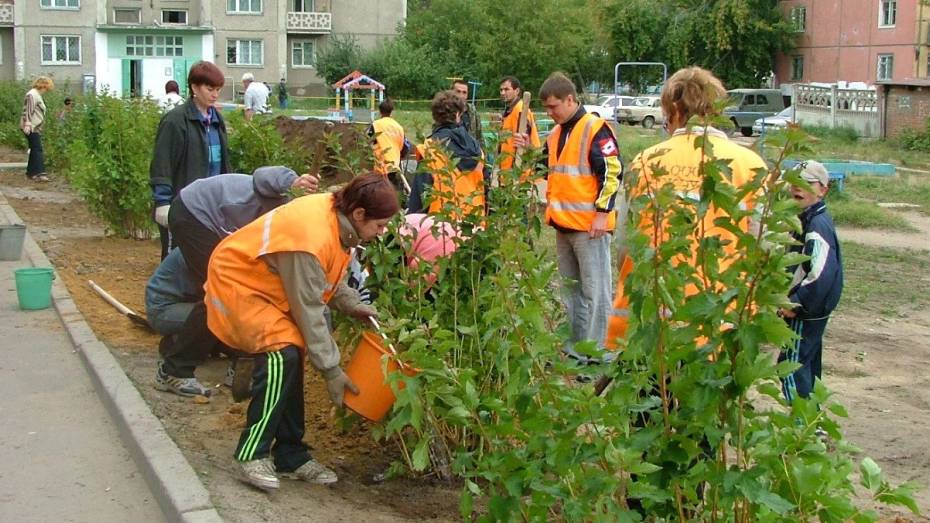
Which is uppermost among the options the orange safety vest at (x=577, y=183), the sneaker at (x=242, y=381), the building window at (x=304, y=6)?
the building window at (x=304, y=6)

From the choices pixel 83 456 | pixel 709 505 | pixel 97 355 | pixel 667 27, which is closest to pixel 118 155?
pixel 97 355

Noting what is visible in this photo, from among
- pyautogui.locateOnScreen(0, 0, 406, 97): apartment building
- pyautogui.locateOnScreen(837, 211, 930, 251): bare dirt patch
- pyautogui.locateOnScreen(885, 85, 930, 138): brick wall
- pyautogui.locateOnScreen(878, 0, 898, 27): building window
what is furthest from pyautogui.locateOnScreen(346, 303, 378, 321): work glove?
pyautogui.locateOnScreen(0, 0, 406, 97): apartment building

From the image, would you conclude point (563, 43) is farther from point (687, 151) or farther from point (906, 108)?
point (687, 151)

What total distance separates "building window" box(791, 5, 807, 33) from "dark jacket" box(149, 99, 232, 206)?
54.6 m

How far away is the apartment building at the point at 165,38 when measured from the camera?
64438 mm

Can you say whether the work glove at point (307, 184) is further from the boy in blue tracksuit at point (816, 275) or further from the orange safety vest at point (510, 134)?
the boy in blue tracksuit at point (816, 275)

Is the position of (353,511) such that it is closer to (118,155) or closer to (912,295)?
(912,295)

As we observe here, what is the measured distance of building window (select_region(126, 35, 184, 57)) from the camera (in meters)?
65.6

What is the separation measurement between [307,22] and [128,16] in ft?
33.0

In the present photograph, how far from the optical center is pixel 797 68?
196 feet

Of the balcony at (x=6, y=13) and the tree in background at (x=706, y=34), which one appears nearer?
the tree in background at (x=706, y=34)

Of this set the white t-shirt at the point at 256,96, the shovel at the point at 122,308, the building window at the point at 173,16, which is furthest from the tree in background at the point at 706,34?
the shovel at the point at 122,308

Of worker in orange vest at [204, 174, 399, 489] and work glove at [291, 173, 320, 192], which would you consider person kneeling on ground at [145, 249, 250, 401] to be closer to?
work glove at [291, 173, 320, 192]

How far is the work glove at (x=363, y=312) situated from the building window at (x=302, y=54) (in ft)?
216
